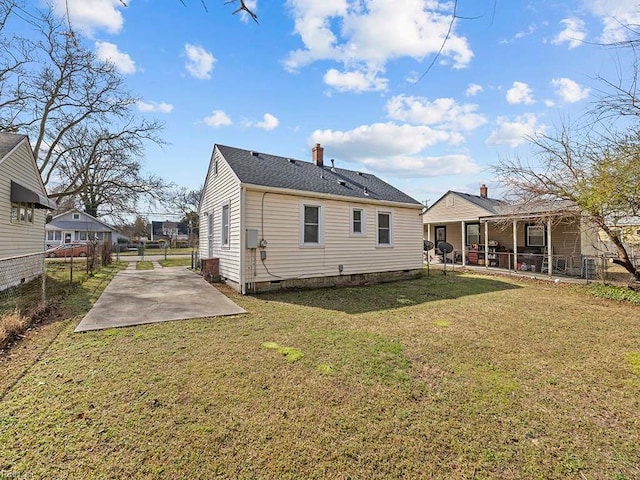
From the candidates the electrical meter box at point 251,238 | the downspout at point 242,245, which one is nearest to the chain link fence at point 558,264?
the electrical meter box at point 251,238

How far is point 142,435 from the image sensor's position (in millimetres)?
2383

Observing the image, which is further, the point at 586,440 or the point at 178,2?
the point at 586,440

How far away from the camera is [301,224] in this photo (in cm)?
952

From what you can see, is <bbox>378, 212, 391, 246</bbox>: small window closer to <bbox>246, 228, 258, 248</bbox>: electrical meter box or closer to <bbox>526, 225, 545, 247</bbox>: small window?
<bbox>246, 228, 258, 248</bbox>: electrical meter box

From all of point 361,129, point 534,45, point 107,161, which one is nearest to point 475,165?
point 361,129

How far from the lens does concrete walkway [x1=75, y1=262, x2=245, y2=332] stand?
5582mm

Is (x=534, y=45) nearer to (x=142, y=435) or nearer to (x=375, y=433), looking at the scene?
(x=375, y=433)

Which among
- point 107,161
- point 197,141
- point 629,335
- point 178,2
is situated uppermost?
point 107,161

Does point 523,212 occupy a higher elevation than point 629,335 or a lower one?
higher

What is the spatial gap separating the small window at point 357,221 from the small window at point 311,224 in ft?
4.86

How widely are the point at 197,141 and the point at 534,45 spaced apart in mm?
11591

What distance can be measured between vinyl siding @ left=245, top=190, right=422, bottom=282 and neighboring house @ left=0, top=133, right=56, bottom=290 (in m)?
6.24

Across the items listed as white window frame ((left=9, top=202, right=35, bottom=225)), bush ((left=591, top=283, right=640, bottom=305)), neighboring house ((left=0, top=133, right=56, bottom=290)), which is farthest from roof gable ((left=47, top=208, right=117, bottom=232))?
bush ((left=591, top=283, right=640, bottom=305))

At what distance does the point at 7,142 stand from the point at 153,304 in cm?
739
